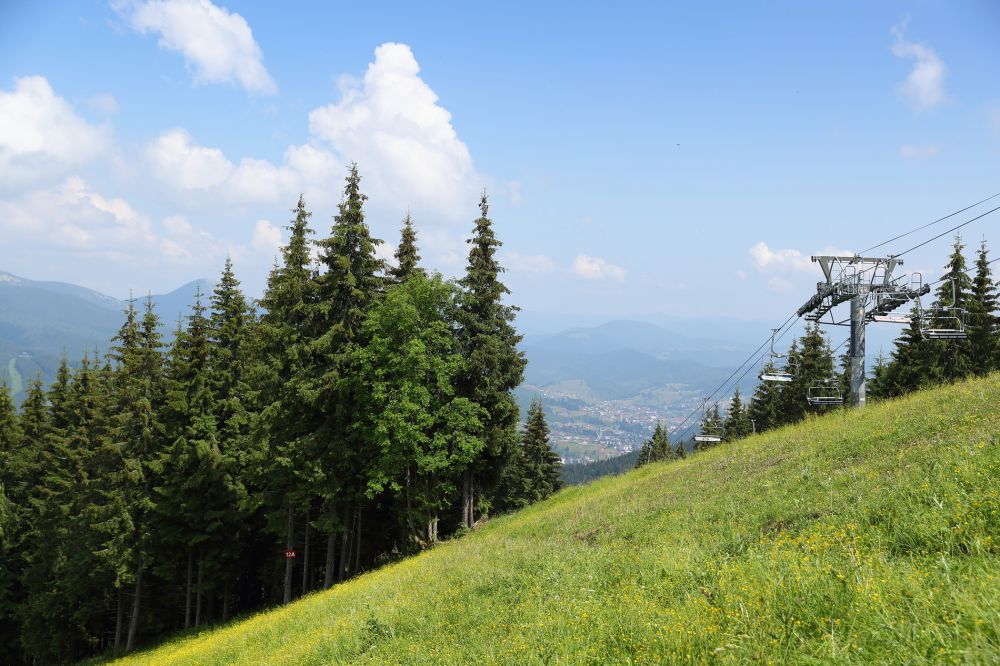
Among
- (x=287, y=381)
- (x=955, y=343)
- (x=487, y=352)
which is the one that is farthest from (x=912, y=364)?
(x=287, y=381)

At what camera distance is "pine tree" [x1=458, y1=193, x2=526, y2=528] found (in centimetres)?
2558

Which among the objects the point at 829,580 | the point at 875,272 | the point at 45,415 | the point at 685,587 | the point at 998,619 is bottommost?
the point at 45,415

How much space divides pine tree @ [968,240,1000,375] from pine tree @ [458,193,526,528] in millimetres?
29687

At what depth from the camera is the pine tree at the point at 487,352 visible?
25578 millimetres

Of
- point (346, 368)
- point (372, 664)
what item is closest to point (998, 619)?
point (372, 664)

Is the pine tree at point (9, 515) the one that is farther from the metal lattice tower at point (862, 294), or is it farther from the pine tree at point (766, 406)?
the pine tree at point (766, 406)

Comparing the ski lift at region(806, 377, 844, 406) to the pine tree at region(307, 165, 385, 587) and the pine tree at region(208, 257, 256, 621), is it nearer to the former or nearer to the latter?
the pine tree at region(307, 165, 385, 587)

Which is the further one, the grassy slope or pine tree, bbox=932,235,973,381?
pine tree, bbox=932,235,973,381

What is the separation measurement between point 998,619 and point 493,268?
23.4 metres

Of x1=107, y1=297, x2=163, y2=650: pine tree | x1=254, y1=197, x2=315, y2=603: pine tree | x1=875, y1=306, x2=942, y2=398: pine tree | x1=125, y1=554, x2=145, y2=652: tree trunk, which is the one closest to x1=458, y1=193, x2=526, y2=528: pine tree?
x1=254, y1=197, x2=315, y2=603: pine tree

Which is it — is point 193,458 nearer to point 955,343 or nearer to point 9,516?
point 9,516

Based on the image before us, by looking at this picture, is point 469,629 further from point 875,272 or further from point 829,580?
point 875,272

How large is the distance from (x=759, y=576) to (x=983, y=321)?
39381mm

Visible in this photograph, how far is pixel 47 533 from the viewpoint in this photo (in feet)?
112
